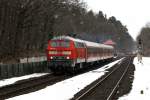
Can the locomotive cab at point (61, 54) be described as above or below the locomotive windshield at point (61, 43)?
Answer: below

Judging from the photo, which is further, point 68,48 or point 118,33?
point 118,33

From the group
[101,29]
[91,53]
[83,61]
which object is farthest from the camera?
[101,29]

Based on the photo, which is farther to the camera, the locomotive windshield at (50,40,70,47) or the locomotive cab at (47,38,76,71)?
the locomotive windshield at (50,40,70,47)

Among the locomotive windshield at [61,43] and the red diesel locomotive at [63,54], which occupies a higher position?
the locomotive windshield at [61,43]

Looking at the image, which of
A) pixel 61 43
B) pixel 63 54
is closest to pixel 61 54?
pixel 63 54

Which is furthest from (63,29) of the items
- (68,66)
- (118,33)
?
(118,33)

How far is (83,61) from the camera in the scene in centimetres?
3850

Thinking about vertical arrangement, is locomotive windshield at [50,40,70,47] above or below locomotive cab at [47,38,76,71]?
above

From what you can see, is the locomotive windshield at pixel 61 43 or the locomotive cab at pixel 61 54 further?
the locomotive windshield at pixel 61 43

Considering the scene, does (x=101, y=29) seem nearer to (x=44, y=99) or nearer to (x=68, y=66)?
(x=68, y=66)

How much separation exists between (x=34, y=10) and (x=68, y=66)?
19.3m

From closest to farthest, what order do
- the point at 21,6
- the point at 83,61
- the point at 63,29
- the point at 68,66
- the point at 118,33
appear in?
the point at 68,66
the point at 83,61
the point at 21,6
the point at 63,29
the point at 118,33

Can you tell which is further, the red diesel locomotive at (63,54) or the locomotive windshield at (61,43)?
the locomotive windshield at (61,43)

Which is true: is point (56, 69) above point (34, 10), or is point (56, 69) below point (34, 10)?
below
